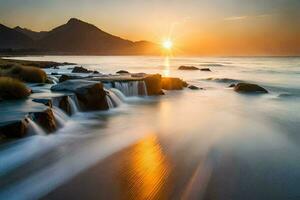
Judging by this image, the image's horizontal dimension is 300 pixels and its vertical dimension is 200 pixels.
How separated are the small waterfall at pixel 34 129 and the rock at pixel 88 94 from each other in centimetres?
578

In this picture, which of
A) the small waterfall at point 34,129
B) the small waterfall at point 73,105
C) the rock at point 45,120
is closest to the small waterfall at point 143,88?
the small waterfall at point 73,105

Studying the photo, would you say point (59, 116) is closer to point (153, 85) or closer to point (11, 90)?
point (11, 90)

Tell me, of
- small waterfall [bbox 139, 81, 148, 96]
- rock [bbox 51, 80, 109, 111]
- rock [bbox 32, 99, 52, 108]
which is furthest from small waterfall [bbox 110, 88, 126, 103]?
rock [bbox 32, 99, 52, 108]

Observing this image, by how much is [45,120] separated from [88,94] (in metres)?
5.77

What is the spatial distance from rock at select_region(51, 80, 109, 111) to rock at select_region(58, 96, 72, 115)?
1299 mm

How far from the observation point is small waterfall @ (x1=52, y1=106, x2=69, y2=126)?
1430 cm

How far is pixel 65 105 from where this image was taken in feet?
54.0

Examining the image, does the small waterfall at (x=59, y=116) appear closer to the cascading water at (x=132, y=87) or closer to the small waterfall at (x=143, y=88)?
the cascading water at (x=132, y=87)

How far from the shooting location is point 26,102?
1501 centimetres

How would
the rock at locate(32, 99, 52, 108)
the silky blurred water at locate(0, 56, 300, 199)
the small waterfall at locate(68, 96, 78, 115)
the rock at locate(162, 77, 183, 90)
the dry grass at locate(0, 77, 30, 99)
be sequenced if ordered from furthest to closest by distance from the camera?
1. the rock at locate(162, 77, 183, 90)
2. the small waterfall at locate(68, 96, 78, 115)
3. the dry grass at locate(0, 77, 30, 99)
4. the rock at locate(32, 99, 52, 108)
5. the silky blurred water at locate(0, 56, 300, 199)

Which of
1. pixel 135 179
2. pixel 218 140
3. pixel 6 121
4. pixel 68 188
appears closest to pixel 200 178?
pixel 135 179

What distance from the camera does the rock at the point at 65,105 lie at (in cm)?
1623

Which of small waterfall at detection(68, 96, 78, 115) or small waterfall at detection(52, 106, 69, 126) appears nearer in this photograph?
small waterfall at detection(52, 106, 69, 126)

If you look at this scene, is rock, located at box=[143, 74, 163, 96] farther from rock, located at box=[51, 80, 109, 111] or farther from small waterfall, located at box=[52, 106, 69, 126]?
small waterfall, located at box=[52, 106, 69, 126]
